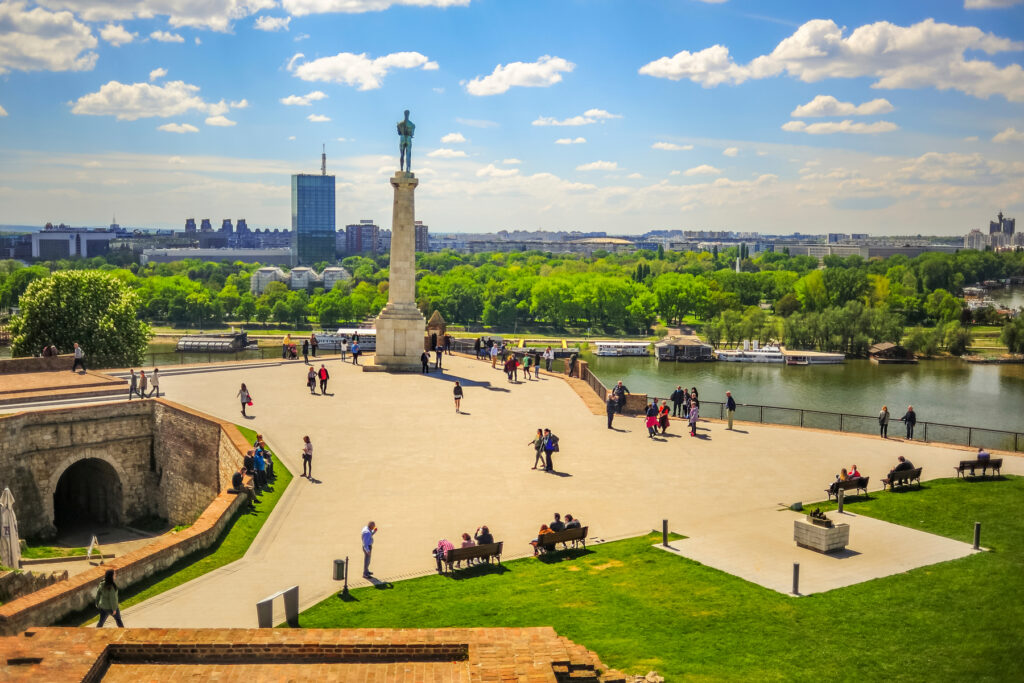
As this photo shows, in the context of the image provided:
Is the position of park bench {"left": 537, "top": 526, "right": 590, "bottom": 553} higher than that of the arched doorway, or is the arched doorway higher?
park bench {"left": 537, "top": 526, "right": 590, "bottom": 553}

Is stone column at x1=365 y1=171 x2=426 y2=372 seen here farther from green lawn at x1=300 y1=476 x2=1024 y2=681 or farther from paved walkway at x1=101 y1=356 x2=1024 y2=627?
green lawn at x1=300 y1=476 x2=1024 y2=681

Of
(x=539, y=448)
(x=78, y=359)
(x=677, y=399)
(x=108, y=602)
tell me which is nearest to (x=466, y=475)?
(x=539, y=448)

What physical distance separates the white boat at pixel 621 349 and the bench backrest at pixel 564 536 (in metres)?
78.7

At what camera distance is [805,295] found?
117 meters

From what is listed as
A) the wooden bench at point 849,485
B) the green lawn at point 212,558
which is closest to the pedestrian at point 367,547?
the green lawn at point 212,558

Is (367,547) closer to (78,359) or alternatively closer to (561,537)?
(561,537)

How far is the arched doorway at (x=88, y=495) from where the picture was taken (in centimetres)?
2675

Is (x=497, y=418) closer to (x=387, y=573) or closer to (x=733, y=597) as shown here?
(x=387, y=573)

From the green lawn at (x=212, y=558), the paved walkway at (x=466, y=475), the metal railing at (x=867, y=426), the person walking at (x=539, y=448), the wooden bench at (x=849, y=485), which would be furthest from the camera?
the metal railing at (x=867, y=426)

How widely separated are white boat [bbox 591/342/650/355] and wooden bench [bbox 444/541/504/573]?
7959cm

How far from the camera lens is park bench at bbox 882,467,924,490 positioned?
66.6 ft

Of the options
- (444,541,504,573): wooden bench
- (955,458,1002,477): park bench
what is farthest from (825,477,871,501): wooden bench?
(444,541,504,573): wooden bench

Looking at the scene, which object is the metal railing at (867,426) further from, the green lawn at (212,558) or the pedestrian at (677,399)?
the green lawn at (212,558)

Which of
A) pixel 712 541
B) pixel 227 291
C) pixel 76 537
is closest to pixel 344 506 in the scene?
pixel 712 541
